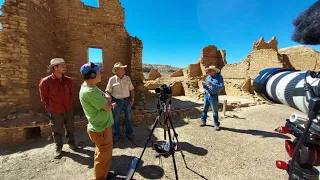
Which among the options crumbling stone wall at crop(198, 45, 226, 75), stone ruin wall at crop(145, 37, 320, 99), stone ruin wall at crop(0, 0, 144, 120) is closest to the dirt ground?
stone ruin wall at crop(0, 0, 144, 120)

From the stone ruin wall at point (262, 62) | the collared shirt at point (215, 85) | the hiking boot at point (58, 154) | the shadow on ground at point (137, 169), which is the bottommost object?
the shadow on ground at point (137, 169)

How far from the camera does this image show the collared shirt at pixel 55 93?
10.4 feet

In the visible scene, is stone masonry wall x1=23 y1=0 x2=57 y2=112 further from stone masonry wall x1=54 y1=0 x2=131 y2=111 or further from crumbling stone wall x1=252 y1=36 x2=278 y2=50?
crumbling stone wall x1=252 y1=36 x2=278 y2=50

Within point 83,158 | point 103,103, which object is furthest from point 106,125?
point 83,158

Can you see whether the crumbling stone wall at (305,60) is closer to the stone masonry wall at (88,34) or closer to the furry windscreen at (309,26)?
the stone masonry wall at (88,34)

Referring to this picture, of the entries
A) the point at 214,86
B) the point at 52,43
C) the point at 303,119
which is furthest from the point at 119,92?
the point at 52,43

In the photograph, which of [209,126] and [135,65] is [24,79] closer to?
[135,65]

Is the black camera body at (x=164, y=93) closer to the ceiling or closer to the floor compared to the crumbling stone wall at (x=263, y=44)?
closer to the floor

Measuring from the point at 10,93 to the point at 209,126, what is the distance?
17.5 ft

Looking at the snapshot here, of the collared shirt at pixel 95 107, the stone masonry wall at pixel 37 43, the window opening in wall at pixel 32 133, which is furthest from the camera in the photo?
the stone masonry wall at pixel 37 43

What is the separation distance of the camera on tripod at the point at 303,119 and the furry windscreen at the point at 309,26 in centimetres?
28

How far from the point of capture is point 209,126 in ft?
16.4

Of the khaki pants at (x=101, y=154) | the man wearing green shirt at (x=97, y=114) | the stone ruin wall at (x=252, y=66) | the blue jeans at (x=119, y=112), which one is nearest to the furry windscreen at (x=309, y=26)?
the man wearing green shirt at (x=97, y=114)

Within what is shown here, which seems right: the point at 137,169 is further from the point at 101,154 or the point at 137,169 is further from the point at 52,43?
the point at 52,43
